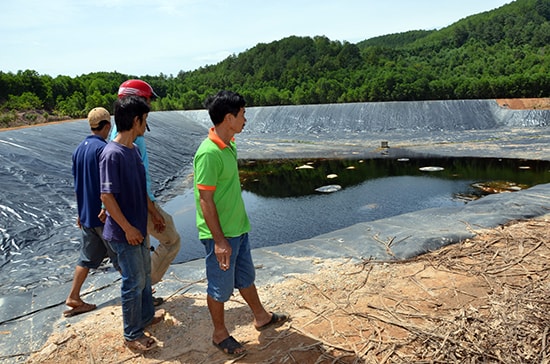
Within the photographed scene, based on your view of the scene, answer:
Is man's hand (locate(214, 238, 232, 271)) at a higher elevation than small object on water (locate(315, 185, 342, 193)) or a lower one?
higher

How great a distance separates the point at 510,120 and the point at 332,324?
2061 cm

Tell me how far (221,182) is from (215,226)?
251 mm

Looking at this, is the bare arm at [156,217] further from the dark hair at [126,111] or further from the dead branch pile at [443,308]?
the dead branch pile at [443,308]

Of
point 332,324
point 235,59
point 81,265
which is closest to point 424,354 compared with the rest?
point 332,324

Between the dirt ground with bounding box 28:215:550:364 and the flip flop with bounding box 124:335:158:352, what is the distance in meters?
0.04

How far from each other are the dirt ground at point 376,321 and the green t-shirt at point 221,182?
761mm

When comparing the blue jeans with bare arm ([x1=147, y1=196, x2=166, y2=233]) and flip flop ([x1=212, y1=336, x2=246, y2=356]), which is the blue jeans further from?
flip flop ([x1=212, y1=336, x2=246, y2=356])

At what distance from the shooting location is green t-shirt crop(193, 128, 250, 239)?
2289mm

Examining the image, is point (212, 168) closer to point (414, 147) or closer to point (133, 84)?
point (133, 84)

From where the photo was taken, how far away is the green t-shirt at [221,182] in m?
2.29

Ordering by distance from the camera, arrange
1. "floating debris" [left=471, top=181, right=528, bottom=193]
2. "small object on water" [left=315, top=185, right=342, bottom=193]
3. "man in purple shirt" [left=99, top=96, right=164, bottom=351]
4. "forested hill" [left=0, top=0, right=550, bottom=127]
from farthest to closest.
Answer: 1. "forested hill" [left=0, top=0, right=550, bottom=127]
2. "small object on water" [left=315, top=185, right=342, bottom=193]
3. "floating debris" [left=471, top=181, right=528, bottom=193]
4. "man in purple shirt" [left=99, top=96, right=164, bottom=351]

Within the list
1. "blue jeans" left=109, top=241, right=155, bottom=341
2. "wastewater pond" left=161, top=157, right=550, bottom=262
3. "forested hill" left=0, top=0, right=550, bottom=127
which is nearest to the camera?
"blue jeans" left=109, top=241, right=155, bottom=341

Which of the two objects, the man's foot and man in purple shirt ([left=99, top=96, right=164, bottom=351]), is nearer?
man in purple shirt ([left=99, top=96, right=164, bottom=351])

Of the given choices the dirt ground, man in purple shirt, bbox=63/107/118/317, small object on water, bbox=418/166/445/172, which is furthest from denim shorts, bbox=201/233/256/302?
small object on water, bbox=418/166/445/172
